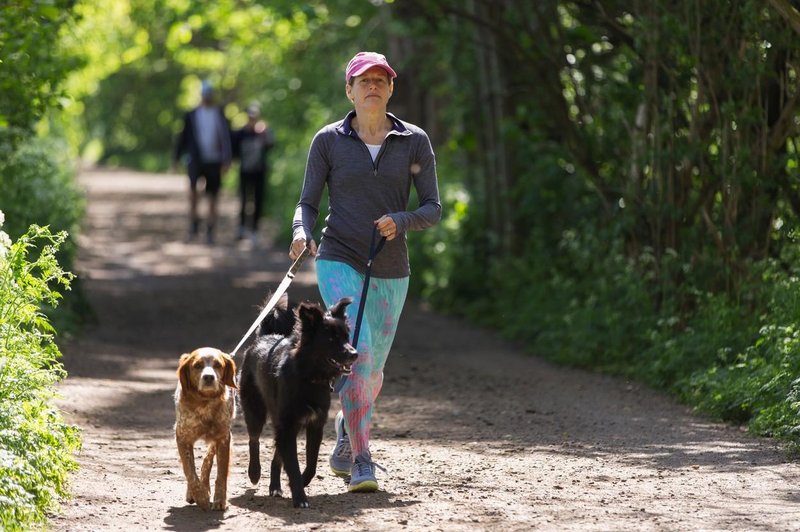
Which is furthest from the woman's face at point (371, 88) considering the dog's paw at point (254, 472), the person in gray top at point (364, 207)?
the dog's paw at point (254, 472)

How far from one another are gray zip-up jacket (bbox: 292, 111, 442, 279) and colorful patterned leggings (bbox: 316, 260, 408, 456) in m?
0.07

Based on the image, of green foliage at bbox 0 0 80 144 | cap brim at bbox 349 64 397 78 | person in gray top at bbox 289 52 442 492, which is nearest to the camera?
cap brim at bbox 349 64 397 78

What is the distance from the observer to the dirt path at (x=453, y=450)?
6.62m

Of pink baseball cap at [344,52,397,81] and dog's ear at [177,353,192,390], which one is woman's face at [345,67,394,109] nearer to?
pink baseball cap at [344,52,397,81]

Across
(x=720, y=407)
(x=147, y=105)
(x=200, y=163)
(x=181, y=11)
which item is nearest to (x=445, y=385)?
(x=720, y=407)

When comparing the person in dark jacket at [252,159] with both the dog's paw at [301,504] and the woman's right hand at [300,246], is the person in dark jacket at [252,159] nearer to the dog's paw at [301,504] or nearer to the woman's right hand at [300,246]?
the woman's right hand at [300,246]

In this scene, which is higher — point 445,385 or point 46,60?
point 46,60

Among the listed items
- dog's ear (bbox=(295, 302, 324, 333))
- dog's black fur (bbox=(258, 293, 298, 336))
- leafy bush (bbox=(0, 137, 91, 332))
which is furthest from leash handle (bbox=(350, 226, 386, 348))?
leafy bush (bbox=(0, 137, 91, 332))

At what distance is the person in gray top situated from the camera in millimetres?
7113

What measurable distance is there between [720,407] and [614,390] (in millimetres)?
1665

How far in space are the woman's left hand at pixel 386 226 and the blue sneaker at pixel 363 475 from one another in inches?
47.7

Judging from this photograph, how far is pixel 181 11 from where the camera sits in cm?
1836

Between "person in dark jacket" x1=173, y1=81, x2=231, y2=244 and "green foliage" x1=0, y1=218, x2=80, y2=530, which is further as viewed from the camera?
"person in dark jacket" x1=173, y1=81, x2=231, y2=244

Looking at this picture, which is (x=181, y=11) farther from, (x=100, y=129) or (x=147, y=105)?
(x=100, y=129)
